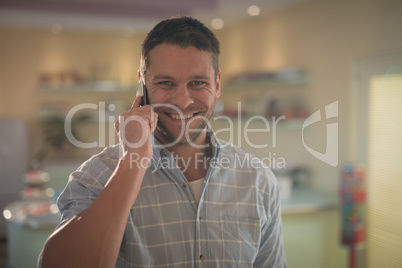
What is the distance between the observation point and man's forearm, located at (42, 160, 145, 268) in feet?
2.99

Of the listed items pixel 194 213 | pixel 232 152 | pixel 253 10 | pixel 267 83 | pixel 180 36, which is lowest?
pixel 194 213

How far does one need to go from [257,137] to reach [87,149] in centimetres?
275

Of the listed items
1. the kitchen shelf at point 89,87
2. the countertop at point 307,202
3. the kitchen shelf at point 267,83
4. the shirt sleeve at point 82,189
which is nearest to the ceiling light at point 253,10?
the kitchen shelf at point 267,83

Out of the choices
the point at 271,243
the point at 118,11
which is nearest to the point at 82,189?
the point at 271,243

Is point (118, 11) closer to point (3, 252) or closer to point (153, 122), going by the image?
point (3, 252)

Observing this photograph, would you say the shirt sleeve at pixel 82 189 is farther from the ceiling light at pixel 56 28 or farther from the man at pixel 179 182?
the ceiling light at pixel 56 28

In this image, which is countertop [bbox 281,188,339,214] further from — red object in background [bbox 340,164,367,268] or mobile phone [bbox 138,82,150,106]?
mobile phone [bbox 138,82,150,106]

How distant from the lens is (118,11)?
4559 mm

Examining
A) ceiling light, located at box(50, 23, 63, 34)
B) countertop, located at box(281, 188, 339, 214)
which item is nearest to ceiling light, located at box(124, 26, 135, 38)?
ceiling light, located at box(50, 23, 63, 34)

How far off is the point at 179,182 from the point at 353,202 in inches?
82.6

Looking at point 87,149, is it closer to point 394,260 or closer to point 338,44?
point 338,44

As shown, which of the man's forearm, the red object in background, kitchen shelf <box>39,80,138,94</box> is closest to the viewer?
the man's forearm

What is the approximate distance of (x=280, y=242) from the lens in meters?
1.30

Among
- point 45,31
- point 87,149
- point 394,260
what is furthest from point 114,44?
point 394,260
